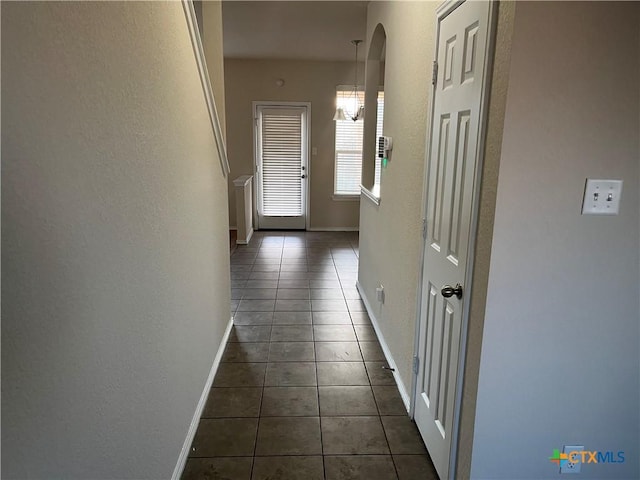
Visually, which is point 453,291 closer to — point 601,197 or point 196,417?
point 601,197

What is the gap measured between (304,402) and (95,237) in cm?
168

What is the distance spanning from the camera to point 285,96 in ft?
22.0

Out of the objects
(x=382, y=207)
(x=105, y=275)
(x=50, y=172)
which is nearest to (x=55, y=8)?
(x=50, y=172)

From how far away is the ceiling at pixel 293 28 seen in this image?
3949mm

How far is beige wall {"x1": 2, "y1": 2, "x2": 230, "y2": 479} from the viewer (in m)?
0.80

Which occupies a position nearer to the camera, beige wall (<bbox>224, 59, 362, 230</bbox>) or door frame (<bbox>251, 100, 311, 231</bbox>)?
beige wall (<bbox>224, 59, 362, 230</bbox>)

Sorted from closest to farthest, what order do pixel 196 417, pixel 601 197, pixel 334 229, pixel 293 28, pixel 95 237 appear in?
pixel 95 237, pixel 601 197, pixel 196 417, pixel 293 28, pixel 334 229

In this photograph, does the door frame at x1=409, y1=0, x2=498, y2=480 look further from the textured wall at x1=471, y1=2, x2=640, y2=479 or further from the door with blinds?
the door with blinds

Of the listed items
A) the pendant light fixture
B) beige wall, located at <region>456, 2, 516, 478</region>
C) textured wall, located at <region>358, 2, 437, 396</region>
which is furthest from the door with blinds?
beige wall, located at <region>456, 2, 516, 478</region>

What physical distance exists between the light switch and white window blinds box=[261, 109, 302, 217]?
19.4ft

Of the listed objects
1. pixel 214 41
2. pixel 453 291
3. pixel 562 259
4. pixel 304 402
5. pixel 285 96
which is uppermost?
pixel 285 96

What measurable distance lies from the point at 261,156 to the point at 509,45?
599 centimetres

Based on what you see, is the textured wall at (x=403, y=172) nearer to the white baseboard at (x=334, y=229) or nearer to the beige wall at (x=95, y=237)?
the beige wall at (x=95, y=237)

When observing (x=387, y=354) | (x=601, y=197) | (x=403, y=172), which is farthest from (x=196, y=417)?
(x=601, y=197)
